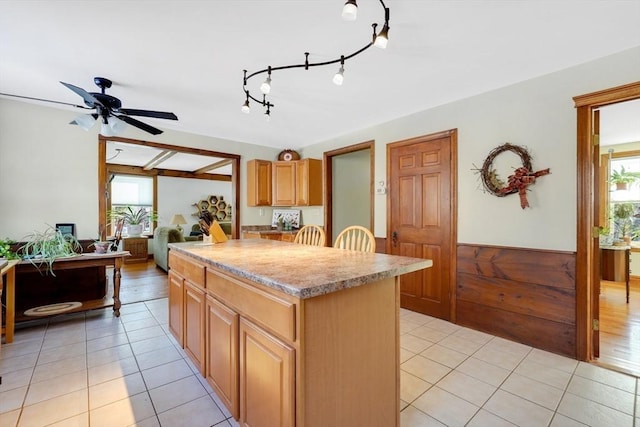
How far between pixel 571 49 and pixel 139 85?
3.61m

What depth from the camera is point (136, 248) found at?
6.75 meters

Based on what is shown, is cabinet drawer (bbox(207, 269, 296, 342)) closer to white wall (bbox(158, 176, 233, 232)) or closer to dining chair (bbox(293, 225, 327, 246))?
dining chair (bbox(293, 225, 327, 246))

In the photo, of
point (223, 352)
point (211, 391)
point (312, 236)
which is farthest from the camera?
point (312, 236)

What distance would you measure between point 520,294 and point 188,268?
2820 mm

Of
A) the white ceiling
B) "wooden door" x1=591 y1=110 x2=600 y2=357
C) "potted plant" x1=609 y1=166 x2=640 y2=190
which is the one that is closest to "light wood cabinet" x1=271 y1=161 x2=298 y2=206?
the white ceiling

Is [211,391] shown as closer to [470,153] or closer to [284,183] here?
[470,153]

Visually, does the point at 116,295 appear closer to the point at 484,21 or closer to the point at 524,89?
the point at 484,21

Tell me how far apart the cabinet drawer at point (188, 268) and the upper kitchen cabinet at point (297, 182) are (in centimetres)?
253

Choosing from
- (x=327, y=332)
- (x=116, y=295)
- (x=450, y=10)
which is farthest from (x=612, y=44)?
(x=116, y=295)

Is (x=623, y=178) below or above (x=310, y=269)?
above

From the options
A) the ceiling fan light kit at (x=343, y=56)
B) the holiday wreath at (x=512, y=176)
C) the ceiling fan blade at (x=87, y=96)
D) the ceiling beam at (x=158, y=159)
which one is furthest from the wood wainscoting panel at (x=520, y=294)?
the ceiling beam at (x=158, y=159)

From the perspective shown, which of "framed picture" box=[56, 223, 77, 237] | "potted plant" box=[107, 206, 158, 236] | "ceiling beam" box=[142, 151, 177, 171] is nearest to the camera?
"framed picture" box=[56, 223, 77, 237]

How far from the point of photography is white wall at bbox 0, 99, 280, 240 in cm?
307

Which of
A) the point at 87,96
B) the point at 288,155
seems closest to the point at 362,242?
the point at 87,96
